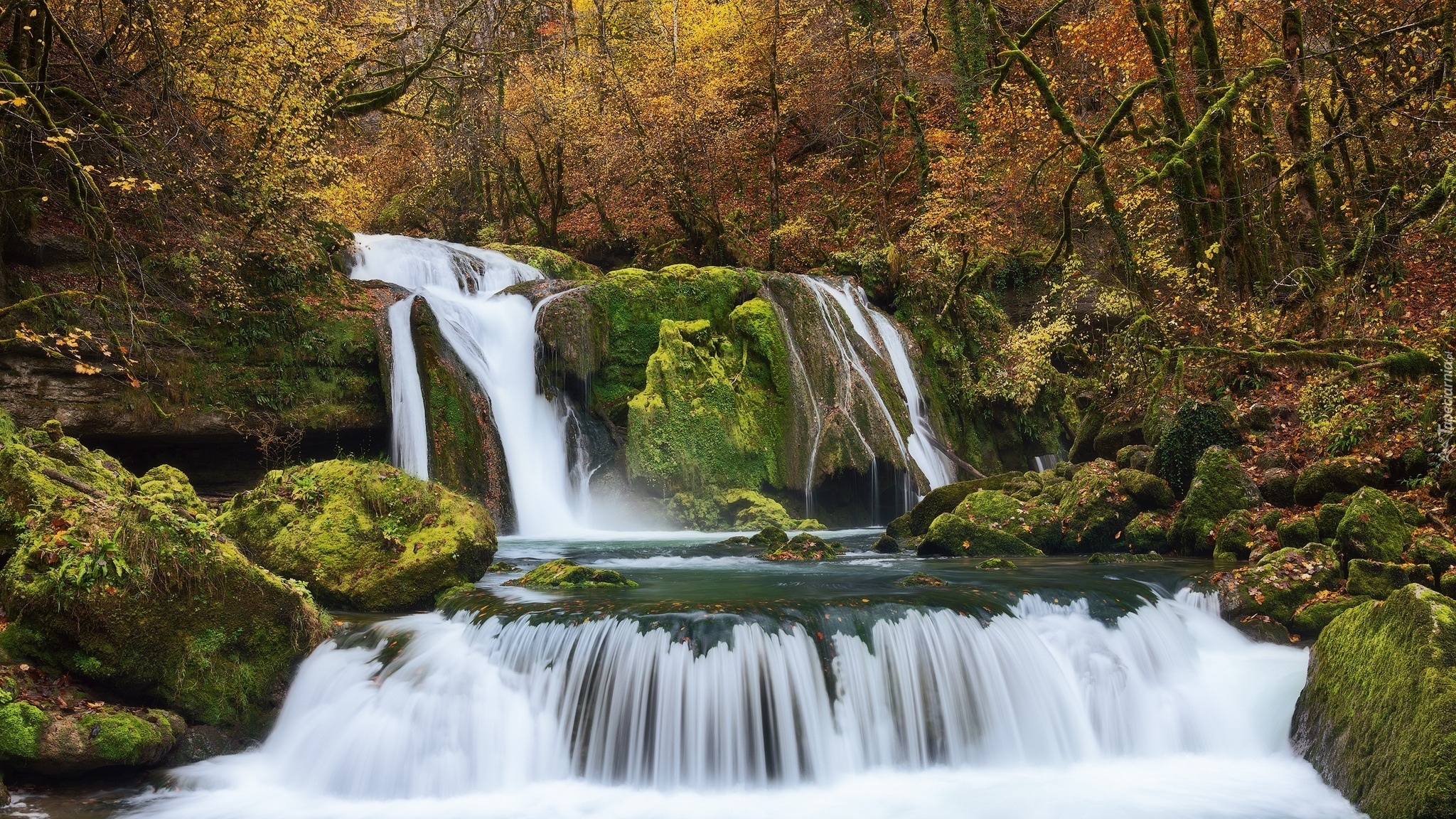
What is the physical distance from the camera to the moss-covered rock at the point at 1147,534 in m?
10.4

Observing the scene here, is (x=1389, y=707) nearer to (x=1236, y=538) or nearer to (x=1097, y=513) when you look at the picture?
(x=1236, y=538)

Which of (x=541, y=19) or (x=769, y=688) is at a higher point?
(x=541, y=19)

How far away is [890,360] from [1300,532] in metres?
10.3

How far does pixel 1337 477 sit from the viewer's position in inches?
357

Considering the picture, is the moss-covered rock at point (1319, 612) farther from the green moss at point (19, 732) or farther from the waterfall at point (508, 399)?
the waterfall at point (508, 399)

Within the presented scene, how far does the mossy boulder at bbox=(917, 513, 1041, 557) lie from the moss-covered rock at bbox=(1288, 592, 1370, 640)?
3.68 metres

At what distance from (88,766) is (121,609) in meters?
0.97

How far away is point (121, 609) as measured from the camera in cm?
578

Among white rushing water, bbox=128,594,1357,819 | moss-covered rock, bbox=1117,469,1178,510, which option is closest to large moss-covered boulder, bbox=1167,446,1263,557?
moss-covered rock, bbox=1117,469,1178,510

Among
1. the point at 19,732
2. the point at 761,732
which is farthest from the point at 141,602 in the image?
the point at 761,732

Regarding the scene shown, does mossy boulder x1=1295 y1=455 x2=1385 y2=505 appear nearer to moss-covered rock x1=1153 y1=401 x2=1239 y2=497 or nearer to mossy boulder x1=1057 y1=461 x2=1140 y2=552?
moss-covered rock x1=1153 y1=401 x2=1239 y2=497

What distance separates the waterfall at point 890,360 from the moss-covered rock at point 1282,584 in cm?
858

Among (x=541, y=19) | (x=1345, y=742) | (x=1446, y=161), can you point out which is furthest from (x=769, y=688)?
(x=541, y=19)

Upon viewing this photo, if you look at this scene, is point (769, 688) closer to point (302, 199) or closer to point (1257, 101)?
point (302, 199)
